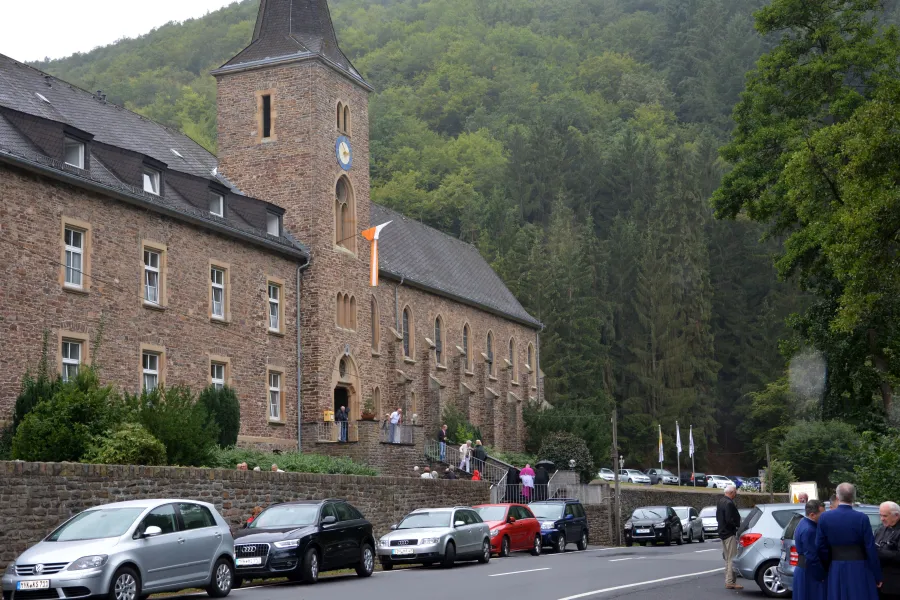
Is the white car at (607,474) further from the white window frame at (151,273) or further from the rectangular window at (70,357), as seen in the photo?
the rectangular window at (70,357)

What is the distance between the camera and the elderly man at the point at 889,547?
1188cm

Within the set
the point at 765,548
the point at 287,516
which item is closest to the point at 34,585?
the point at 287,516

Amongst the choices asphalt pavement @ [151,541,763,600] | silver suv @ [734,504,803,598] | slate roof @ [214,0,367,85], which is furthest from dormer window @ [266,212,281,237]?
silver suv @ [734,504,803,598]

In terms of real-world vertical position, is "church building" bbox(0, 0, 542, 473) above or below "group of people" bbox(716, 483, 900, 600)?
above

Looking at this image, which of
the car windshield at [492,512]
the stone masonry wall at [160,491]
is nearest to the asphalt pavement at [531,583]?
the stone masonry wall at [160,491]

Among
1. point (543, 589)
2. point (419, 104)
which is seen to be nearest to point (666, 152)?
point (419, 104)

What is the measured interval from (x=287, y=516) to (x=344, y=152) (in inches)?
899

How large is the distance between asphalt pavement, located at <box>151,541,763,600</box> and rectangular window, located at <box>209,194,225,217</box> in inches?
591

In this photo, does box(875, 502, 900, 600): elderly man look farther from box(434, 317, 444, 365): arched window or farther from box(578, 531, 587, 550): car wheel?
box(434, 317, 444, 365): arched window

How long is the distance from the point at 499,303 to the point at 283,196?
21.7 m

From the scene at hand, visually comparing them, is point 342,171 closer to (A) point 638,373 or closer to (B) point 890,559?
(B) point 890,559

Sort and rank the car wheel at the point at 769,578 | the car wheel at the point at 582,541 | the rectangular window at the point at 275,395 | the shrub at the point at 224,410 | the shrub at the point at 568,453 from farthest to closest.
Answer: the shrub at the point at 568,453 → the rectangular window at the point at 275,395 → the car wheel at the point at 582,541 → the shrub at the point at 224,410 → the car wheel at the point at 769,578

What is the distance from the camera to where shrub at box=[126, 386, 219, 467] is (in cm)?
2417

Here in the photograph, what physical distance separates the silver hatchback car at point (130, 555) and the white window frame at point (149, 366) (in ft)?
47.0
